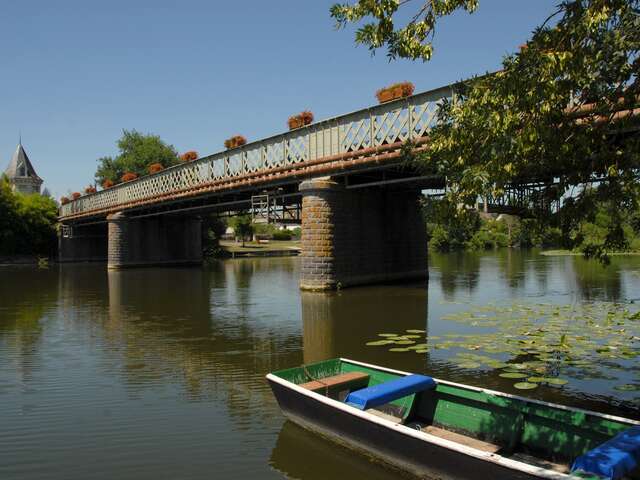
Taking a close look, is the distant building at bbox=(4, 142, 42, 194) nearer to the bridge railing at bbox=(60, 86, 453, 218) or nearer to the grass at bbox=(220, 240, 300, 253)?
the grass at bbox=(220, 240, 300, 253)

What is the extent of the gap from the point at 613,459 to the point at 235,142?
3331 centimetres

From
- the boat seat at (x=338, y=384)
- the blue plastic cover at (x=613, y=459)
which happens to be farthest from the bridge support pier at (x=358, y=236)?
the blue plastic cover at (x=613, y=459)

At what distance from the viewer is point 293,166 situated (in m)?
28.7

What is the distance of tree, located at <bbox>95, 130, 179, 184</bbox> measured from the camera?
9388 cm

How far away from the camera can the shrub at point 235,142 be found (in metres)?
35.7

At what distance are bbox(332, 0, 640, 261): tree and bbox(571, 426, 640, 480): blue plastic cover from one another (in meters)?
2.52

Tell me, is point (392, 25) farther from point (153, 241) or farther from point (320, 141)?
point (153, 241)

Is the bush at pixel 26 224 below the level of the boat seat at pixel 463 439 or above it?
above

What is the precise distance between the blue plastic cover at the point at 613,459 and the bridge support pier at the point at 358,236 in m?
20.2

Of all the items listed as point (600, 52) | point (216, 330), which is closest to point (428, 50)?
point (600, 52)

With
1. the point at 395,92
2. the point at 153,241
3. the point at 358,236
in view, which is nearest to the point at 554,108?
the point at 395,92

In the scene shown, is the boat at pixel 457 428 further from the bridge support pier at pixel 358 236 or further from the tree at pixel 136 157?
the tree at pixel 136 157

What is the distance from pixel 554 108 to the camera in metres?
6.67

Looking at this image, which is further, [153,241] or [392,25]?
[153,241]
